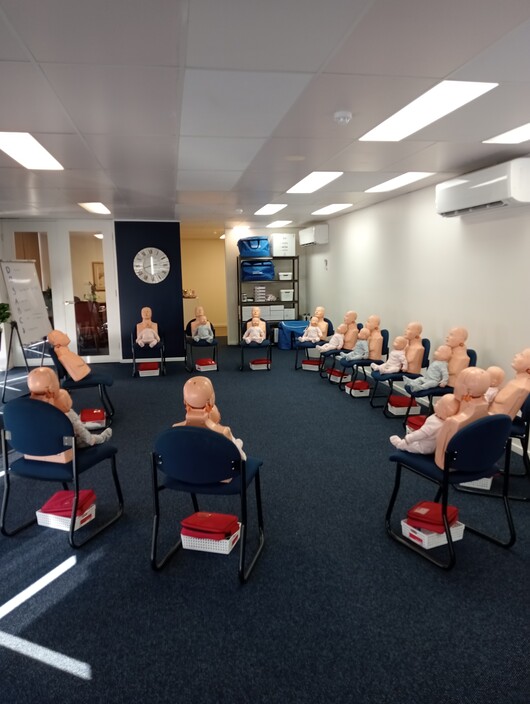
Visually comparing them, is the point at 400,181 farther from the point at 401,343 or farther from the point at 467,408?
the point at 467,408

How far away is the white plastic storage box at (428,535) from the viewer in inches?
110

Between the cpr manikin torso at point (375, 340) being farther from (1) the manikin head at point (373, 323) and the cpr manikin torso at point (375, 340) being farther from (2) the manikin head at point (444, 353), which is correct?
(2) the manikin head at point (444, 353)

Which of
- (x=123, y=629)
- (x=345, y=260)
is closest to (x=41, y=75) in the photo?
(x=123, y=629)

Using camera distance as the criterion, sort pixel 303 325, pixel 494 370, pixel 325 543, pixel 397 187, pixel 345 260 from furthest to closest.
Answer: pixel 303 325
pixel 345 260
pixel 397 187
pixel 494 370
pixel 325 543

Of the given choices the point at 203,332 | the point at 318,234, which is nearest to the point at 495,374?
the point at 203,332

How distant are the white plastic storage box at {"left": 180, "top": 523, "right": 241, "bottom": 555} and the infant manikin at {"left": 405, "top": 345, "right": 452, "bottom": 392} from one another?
9.05 ft

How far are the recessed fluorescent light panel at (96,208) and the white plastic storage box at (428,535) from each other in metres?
5.73

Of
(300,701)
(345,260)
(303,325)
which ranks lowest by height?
(300,701)

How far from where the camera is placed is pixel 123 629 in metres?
2.21

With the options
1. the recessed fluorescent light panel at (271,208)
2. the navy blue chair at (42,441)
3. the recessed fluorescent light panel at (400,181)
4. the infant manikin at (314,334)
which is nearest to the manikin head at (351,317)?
the infant manikin at (314,334)

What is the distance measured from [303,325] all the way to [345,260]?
6.05ft

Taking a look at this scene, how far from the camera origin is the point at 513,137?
12.0 feet

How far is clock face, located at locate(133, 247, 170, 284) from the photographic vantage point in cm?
850

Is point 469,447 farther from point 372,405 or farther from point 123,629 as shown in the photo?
point 372,405
